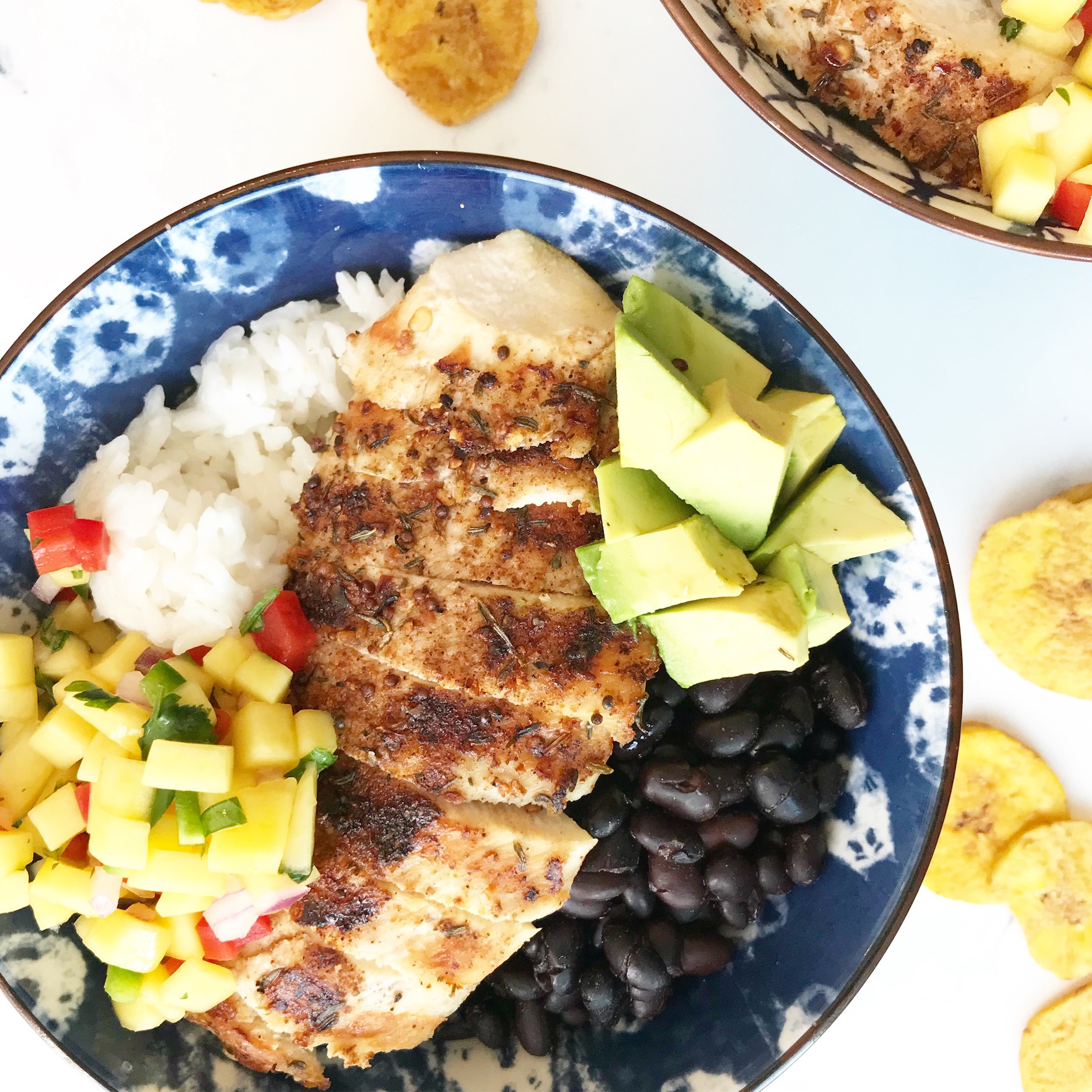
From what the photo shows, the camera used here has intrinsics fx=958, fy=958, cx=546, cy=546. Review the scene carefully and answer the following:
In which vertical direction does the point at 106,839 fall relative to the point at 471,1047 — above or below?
above

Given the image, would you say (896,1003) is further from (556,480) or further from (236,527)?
(236,527)

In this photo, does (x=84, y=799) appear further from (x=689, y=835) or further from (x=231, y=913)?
(x=689, y=835)

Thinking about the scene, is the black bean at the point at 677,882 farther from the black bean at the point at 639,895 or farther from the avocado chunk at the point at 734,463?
the avocado chunk at the point at 734,463

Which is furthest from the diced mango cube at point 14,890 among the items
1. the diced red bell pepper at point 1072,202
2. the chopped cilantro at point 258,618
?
the diced red bell pepper at point 1072,202

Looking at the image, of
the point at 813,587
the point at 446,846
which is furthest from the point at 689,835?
the point at 813,587

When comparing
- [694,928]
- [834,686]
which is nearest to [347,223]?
[834,686]

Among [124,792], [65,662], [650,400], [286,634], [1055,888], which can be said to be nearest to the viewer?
[650,400]
